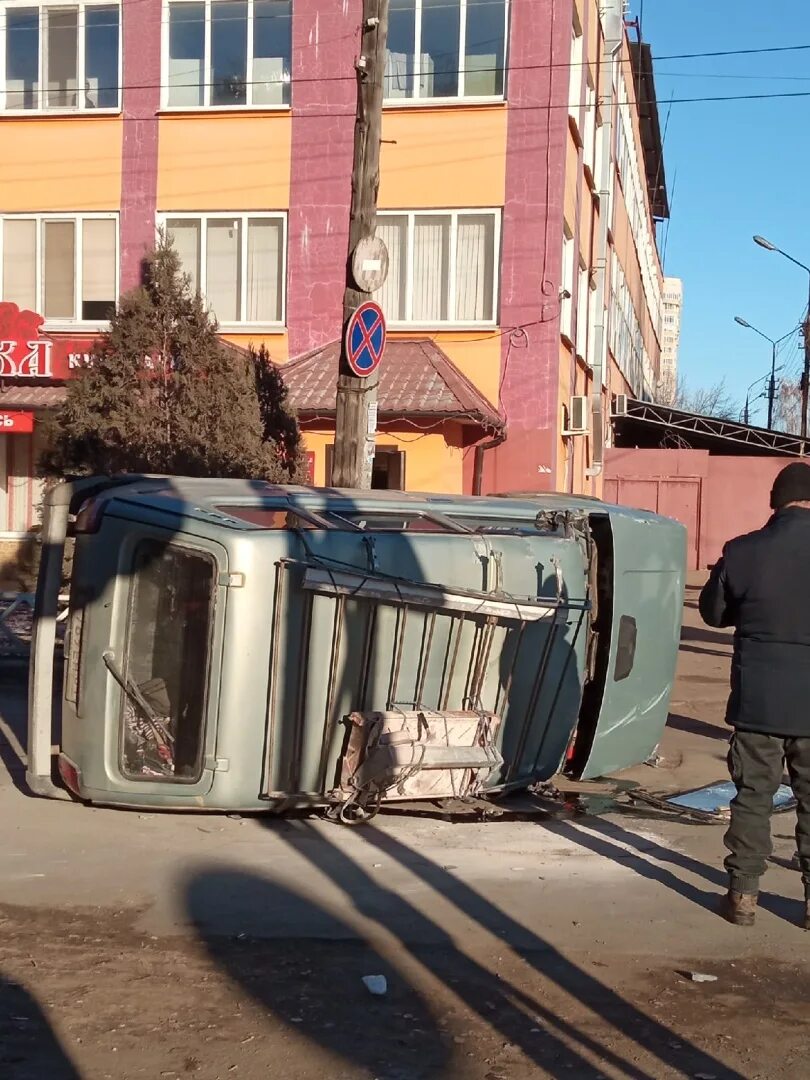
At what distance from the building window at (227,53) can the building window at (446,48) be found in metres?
1.48

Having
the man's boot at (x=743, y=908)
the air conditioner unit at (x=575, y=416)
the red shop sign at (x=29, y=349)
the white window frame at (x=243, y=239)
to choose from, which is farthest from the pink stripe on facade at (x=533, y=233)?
the man's boot at (x=743, y=908)

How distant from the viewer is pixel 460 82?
1595cm

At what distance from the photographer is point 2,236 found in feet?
56.5

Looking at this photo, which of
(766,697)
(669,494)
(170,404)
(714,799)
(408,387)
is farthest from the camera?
(669,494)

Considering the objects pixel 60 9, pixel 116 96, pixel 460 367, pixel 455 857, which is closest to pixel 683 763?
pixel 455 857

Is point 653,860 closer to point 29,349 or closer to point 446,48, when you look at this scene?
point 29,349

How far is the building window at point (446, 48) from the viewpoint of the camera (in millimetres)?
15891

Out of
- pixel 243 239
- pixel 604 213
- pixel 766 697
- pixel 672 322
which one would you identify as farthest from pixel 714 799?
pixel 672 322

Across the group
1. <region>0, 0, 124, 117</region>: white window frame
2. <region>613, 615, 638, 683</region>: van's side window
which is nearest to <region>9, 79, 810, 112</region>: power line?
<region>0, 0, 124, 117</region>: white window frame

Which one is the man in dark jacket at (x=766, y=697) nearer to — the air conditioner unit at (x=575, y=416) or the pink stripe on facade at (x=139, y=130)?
the air conditioner unit at (x=575, y=416)

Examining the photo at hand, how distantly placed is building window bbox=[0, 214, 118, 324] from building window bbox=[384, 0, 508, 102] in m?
4.38

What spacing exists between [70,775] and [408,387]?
952cm

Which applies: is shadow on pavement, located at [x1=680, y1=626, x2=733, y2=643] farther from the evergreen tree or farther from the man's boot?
the man's boot

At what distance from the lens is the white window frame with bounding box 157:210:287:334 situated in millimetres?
16500
